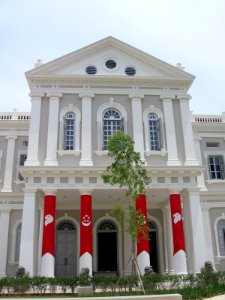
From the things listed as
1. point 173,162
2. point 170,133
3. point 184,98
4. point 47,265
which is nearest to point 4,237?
point 47,265

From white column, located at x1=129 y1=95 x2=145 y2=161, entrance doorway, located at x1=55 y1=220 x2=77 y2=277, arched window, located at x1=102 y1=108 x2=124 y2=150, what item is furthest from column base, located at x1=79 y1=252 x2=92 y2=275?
arched window, located at x1=102 y1=108 x2=124 y2=150

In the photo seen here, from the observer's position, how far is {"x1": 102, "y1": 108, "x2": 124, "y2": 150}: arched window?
70.7 ft

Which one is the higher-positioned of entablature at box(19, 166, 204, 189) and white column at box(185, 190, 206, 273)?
entablature at box(19, 166, 204, 189)

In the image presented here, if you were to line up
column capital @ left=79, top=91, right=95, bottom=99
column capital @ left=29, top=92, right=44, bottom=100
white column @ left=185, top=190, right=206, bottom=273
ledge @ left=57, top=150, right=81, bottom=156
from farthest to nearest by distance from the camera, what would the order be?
column capital @ left=79, top=91, right=95, bottom=99
column capital @ left=29, top=92, right=44, bottom=100
ledge @ left=57, top=150, right=81, bottom=156
white column @ left=185, top=190, right=206, bottom=273

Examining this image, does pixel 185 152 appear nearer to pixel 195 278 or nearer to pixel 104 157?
pixel 104 157

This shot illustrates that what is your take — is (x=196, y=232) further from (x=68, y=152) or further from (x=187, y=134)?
(x=68, y=152)

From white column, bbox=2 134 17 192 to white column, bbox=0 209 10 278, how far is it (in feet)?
5.30

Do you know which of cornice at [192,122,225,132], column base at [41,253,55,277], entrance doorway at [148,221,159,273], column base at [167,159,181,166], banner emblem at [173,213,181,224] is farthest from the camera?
cornice at [192,122,225,132]

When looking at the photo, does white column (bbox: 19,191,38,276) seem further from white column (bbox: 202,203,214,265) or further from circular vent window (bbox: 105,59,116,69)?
white column (bbox: 202,203,214,265)

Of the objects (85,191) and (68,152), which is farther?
(68,152)

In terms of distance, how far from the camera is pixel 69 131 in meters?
21.3

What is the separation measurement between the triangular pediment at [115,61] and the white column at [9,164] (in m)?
6.64

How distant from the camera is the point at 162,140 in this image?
21.5 m

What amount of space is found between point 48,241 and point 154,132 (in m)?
8.75
